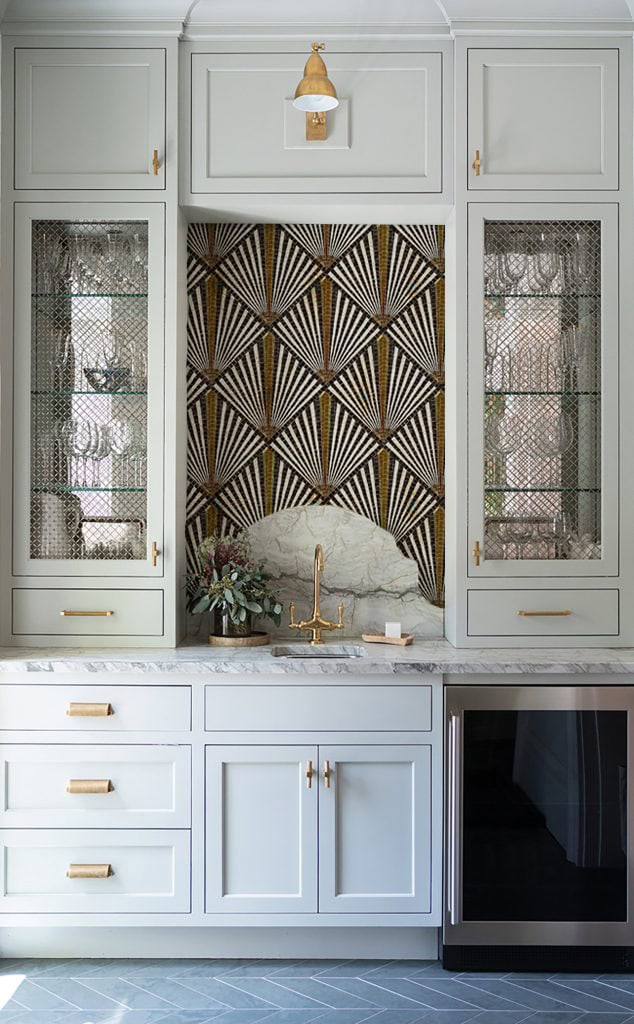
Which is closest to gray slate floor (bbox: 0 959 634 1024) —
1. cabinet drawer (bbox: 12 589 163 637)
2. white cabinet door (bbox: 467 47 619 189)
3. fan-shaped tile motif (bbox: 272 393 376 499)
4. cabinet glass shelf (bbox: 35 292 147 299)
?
cabinet drawer (bbox: 12 589 163 637)

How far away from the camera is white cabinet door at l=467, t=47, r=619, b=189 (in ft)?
9.56

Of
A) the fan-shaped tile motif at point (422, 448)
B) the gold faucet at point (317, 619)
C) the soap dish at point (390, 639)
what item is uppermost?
the fan-shaped tile motif at point (422, 448)

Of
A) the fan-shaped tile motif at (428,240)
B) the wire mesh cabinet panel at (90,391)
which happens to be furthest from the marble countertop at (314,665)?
the fan-shaped tile motif at (428,240)

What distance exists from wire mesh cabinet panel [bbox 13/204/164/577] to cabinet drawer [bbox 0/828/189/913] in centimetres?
88

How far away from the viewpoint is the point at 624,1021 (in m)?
2.38

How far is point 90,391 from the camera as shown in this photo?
296 centimetres

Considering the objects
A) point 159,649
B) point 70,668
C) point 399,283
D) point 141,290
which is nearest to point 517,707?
point 159,649

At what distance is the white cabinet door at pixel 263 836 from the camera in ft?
8.68

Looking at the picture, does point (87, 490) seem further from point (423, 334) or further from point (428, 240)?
point (428, 240)

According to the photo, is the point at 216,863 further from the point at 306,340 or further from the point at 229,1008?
the point at 306,340

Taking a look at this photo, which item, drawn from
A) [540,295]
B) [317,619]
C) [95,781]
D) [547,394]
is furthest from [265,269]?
[95,781]

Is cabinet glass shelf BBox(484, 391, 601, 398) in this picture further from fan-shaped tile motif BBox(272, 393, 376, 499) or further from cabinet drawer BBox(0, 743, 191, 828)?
cabinet drawer BBox(0, 743, 191, 828)

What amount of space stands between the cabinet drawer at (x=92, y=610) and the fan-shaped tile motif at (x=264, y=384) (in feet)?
2.59

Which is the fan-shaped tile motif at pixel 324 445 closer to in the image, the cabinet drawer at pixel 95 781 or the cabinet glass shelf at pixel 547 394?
the cabinet glass shelf at pixel 547 394
